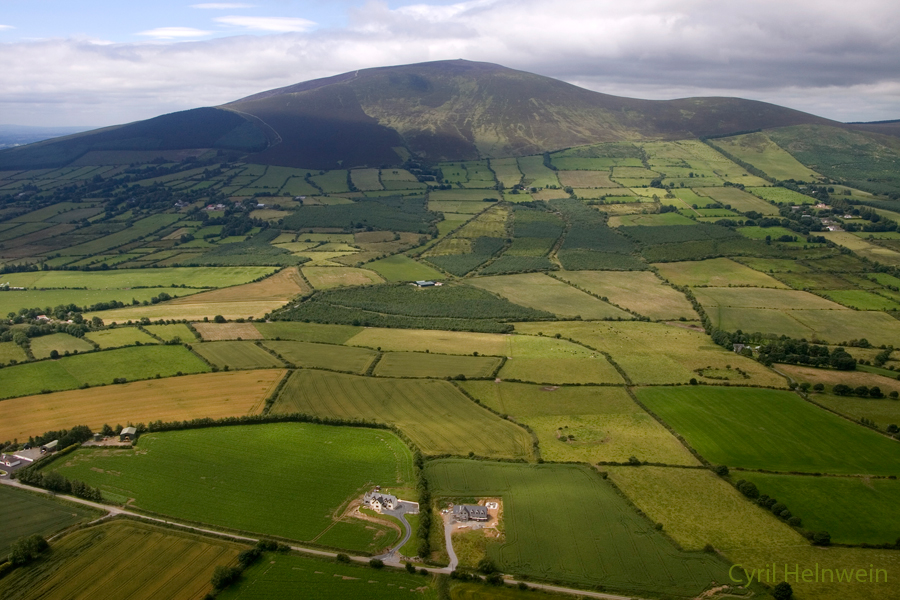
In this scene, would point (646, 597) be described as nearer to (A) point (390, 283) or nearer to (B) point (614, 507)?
(B) point (614, 507)

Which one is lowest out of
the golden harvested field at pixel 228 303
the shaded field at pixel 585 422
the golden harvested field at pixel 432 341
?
the shaded field at pixel 585 422

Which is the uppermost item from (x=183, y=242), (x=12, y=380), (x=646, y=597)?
(x=183, y=242)

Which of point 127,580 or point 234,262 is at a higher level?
point 234,262

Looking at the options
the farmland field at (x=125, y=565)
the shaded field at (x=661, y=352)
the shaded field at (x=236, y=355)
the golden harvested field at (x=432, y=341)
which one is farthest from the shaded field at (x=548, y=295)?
the farmland field at (x=125, y=565)

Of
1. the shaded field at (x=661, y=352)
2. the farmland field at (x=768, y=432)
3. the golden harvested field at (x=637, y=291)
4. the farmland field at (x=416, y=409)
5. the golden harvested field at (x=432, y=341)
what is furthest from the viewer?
the golden harvested field at (x=637, y=291)

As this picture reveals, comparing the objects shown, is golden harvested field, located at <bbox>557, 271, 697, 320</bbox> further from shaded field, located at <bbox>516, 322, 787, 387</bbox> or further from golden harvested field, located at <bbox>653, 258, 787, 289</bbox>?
shaded field, located at <bbox>516, 322, 787, 387</bbox>

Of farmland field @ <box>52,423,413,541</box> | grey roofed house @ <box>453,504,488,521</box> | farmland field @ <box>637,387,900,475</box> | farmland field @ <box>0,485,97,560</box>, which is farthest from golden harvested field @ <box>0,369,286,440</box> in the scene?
farmland field @ <box>637,387,900,475</box>

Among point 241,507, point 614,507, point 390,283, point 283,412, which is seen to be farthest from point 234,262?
point 614,507

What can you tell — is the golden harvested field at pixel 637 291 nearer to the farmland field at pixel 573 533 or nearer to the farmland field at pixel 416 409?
the farmland field at pixel 416 409
